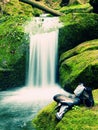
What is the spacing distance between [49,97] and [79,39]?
5791 millimetres

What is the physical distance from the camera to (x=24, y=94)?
21.5 m

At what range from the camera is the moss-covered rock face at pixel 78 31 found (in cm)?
2439

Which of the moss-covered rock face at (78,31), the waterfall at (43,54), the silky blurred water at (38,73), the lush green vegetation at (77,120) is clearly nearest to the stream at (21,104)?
the silky blurred water at (38,73)

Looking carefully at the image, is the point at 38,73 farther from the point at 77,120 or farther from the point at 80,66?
the point at 77,120

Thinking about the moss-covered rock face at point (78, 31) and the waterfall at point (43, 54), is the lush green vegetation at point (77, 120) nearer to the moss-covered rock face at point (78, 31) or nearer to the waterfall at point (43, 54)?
the waterfall at point (43, 54)

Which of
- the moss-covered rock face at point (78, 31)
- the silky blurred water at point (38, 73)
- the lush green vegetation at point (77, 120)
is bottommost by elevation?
the silky blurred water at point (38, 73)

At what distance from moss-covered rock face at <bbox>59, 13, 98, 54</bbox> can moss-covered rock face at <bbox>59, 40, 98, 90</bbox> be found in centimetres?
115

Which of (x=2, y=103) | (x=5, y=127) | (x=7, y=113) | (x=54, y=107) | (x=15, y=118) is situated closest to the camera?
(x=54, y=107)

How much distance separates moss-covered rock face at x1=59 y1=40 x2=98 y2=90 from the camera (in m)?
17.9

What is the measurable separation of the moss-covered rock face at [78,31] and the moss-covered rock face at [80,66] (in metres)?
1.15

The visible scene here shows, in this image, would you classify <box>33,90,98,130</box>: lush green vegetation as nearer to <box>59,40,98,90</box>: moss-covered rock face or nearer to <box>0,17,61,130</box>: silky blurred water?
<box>0,17,61,130</box>: silky blurred water

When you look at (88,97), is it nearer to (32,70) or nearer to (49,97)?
(49,97)

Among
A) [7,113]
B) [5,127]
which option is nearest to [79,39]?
[7,113]

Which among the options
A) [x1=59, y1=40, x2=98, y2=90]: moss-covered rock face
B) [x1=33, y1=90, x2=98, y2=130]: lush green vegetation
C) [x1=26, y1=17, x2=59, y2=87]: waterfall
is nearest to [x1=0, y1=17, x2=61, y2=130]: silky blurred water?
[x1=26, y1=17, x2=59, y2=87]: waterfall
